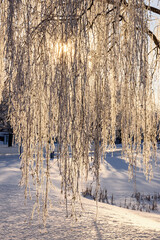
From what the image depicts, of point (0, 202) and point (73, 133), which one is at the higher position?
point (73, 133)

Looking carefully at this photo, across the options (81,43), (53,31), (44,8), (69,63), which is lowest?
(69,63)

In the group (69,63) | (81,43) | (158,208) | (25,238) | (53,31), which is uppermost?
(53,31)

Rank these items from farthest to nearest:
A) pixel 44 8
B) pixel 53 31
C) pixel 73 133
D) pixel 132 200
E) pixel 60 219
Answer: pixel 132 200
pixel 60 219
pixel 44 8
pixel 53 31
pixel 73 133

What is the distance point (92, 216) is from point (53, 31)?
8.50 ft

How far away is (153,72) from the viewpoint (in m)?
4.04

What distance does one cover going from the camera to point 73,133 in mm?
2695

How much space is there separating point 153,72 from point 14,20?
2.08 meters

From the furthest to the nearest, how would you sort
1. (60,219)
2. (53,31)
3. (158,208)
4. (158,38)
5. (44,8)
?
1. (158,208)
2. (158,38)
3. (60,219)
4. (44,8)
5. (53,31)

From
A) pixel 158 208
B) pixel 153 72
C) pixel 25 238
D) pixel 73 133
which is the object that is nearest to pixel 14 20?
pixel 73 133

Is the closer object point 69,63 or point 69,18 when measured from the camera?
point 69,63

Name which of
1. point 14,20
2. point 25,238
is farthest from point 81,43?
point 25,238

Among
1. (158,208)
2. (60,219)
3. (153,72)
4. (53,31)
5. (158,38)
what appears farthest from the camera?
(158,208)

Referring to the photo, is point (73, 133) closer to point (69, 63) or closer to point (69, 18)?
point (69, 63)

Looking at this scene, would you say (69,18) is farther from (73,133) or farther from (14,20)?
(73,133)
